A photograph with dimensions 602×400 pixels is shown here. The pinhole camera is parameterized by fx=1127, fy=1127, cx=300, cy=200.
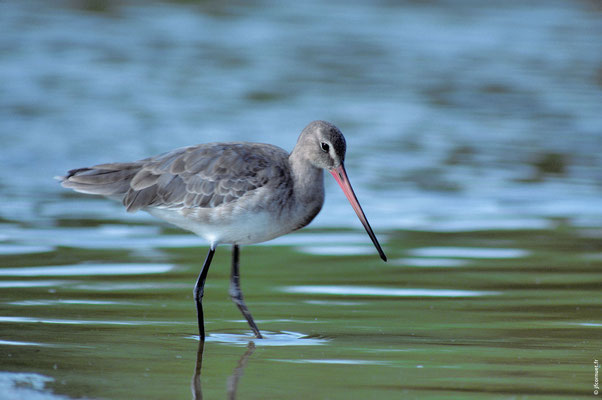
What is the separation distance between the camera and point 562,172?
13.4 meters

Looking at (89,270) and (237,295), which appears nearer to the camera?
(237,295)

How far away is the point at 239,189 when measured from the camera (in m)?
7.18

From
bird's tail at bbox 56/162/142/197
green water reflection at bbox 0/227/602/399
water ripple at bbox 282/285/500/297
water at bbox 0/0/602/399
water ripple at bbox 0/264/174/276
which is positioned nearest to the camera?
green water reflection at bbox 0/227/602/399

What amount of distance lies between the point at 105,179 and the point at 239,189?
1.20 meters

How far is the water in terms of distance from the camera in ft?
20.6

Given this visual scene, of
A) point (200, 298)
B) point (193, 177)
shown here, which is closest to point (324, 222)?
point (193, 177)

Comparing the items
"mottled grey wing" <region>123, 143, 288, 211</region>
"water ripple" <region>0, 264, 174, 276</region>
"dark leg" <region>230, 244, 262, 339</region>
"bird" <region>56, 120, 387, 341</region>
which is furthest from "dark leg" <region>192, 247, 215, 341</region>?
"water ripple" <region>0, 264, 174, 276</region>

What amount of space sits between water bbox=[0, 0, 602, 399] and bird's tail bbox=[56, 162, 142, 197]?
73 cm

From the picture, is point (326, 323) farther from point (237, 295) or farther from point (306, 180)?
point (306, 180)

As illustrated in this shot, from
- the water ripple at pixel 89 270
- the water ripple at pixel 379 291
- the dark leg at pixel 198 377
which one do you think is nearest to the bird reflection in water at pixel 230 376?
the dark leg at pixel 198 377

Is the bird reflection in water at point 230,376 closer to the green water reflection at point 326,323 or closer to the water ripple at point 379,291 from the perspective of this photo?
the green water reflection at point 326,323

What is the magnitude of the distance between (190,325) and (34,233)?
3.14 meters

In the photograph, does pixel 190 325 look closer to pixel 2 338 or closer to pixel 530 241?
pixel 2 338

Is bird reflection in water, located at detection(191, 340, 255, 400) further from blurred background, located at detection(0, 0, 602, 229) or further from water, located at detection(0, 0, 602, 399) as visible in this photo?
blurred background, located at detection(0, 0, 602, 229)
